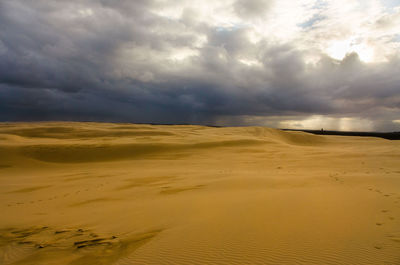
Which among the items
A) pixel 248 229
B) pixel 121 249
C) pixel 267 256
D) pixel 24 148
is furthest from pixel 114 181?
pixel 24 148

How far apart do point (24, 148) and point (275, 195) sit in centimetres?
1489

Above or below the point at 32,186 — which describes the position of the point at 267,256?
above

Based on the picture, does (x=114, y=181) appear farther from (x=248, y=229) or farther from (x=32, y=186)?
(x=248, y=229)

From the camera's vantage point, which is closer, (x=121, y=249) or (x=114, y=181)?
(x=121, y=249)

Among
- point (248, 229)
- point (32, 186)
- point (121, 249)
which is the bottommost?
point (32, 186)

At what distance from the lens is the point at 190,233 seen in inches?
121

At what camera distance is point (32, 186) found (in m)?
7.11

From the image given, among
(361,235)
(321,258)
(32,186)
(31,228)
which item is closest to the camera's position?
(321,258)

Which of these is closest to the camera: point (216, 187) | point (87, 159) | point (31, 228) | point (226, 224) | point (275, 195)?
point (226, 224)

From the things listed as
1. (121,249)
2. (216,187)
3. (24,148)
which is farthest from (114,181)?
(24,148)

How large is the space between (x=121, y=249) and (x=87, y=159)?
38.1 ft

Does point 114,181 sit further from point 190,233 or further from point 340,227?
point 340,227

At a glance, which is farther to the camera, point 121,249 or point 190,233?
point 190,233

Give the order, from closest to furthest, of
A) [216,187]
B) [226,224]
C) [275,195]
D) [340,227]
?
[340,227]
[226,224]
[275,195]
[216,187]
